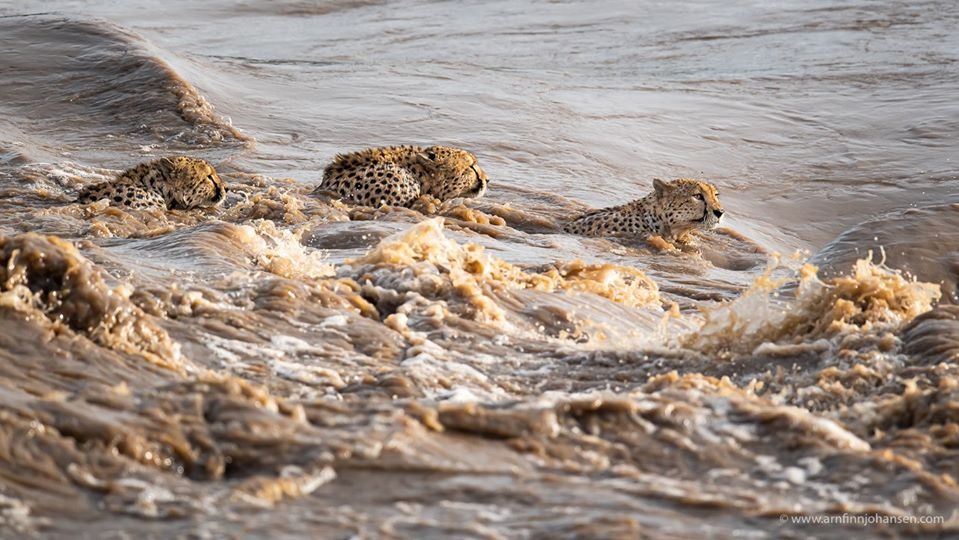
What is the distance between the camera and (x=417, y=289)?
7.49m

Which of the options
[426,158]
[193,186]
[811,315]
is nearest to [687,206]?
[426,158]

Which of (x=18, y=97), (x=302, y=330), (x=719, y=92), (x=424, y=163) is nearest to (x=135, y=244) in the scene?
(x=302, y=330)

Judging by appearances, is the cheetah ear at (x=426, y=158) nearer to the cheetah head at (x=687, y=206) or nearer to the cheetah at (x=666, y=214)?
the cheetah at (x=666, y=214)

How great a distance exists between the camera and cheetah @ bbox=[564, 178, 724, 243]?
1219 centimetres

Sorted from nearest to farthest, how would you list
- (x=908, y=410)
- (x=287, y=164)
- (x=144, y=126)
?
1. (x=908, y=410)
2. (x=287, y=164)
3. (x=144, y=126)

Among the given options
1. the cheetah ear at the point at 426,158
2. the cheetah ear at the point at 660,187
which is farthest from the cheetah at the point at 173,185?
the cheetah ear at the point at 660,187

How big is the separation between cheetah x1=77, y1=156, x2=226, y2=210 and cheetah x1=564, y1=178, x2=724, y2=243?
2.86m

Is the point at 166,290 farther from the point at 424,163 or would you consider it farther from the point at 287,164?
the point at 287,164

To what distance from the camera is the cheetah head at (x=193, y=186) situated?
11.5 metres

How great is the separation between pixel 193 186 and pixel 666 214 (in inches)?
149

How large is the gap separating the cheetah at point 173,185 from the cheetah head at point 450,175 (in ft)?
5.65

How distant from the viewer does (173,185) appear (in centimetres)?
1147

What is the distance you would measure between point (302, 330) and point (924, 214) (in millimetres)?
5074

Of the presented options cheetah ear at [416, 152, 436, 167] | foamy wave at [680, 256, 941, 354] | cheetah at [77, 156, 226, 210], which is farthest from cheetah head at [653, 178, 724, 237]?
foamy wave at [680, 256, 941, 354]
